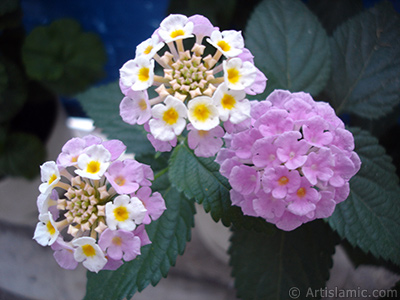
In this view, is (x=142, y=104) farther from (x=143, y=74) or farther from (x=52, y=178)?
(x=52, y=178)

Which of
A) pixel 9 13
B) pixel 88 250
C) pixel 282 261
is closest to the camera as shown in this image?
pixel 88 250

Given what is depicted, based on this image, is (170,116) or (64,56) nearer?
(170,116)

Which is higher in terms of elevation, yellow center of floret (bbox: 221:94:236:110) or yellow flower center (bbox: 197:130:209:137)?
yellow center of floret (bbox: 221:94:236:110)

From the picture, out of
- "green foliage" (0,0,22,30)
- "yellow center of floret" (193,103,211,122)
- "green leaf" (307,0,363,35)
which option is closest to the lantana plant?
"yellow center of floret" (193,103,211,122)

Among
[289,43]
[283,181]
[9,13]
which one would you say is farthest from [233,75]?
[9,13]

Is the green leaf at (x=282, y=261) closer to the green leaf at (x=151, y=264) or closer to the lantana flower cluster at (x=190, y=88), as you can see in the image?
the green leaf at (x=151, y=264)

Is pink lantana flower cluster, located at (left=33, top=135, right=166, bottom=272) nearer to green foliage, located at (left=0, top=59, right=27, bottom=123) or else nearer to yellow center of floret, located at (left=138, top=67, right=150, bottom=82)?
yellow center of floret, located at (left=138, top=67, right=150, bottom=82)

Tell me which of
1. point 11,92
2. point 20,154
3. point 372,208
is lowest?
point 20,154
